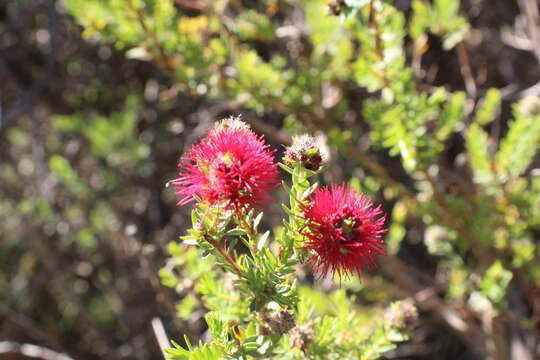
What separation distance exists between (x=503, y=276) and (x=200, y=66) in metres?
1.35

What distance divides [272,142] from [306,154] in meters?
1.40

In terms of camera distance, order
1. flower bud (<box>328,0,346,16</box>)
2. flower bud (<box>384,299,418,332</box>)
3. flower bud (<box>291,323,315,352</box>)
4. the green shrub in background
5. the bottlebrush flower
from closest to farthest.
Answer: the bottlebrush flower
flower bud (<box>291,323,315,352</box>)
flower bud (<box>384,299,418,332</box>)
flower bud (<box>328,0,346,16</box>)
the green shrub in background

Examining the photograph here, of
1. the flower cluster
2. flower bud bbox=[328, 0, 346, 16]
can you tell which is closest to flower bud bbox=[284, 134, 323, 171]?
the flower cluster

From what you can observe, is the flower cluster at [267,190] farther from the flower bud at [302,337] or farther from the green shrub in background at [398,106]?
the green shrub in background at [398,106]

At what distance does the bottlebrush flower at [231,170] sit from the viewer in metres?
0.82

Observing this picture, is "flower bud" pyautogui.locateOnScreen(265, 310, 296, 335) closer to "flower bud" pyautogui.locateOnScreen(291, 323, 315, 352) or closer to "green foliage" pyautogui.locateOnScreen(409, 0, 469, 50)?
"flower bud" pyautogui.locateOnScreen(291, 323, 315, 352)

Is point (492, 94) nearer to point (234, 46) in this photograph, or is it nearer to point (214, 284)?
point (234, 46)

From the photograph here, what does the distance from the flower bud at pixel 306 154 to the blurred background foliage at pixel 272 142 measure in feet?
1.56

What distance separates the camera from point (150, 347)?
2615 millimetres

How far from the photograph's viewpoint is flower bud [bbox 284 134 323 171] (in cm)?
83

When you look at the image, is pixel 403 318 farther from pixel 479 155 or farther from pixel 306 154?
pixel 479 155

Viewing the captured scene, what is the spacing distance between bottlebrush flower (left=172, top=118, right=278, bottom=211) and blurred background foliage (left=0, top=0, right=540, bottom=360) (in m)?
0.41

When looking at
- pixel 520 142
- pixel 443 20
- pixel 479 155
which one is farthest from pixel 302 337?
pixel 443 20

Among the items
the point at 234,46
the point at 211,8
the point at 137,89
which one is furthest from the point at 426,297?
the point at 137,89
